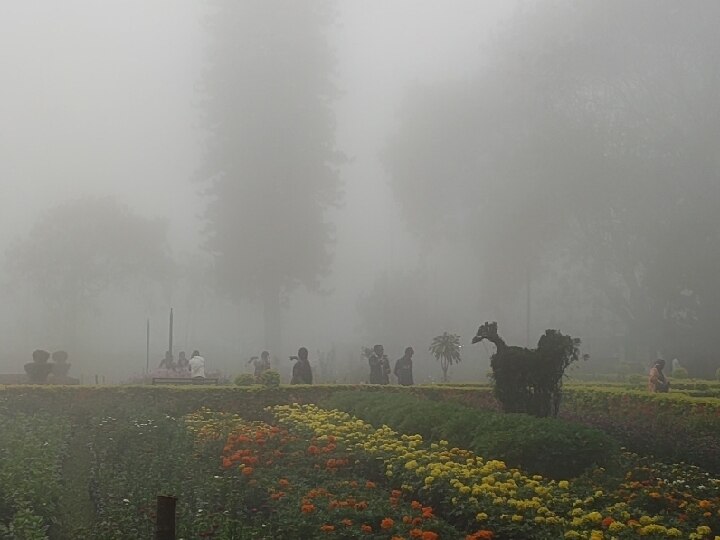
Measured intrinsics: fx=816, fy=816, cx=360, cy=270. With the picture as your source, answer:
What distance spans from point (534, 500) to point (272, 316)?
26970 mm

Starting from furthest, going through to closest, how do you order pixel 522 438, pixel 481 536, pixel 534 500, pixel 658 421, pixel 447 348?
pixel 447 348 < pixel 658 421 < pixel 522 438 < pixel 534 500 < pixel 481 536

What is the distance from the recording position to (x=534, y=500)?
6551mm

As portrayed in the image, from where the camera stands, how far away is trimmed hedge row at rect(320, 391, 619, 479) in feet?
27.0

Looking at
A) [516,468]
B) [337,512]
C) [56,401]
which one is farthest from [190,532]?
[56,401]

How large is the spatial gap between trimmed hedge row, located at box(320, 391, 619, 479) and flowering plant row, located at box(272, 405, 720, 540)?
279 mm

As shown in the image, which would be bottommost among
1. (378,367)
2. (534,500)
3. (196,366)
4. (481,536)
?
(481,536)

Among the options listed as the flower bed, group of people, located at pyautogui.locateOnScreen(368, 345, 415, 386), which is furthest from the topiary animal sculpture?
group of people, located at pyautogui.locateOnScreen(368, 345, 415, 386)

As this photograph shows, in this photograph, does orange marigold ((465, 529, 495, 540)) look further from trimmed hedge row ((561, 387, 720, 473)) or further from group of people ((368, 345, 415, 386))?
group of people ((368, 345, 415, 386))

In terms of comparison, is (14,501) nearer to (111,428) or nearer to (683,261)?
(111,428)

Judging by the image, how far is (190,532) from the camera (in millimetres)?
6586

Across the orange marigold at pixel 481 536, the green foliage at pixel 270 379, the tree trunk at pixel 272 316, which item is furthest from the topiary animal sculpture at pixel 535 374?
the tree trunk at pixel 272 316

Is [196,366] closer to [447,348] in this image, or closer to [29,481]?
[447,348]

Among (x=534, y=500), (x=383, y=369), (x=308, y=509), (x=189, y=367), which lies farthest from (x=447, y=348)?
(x=308, y=509)

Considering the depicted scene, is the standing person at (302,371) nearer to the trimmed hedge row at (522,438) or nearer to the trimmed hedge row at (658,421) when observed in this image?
the trimmed hedge row at (658,421)
